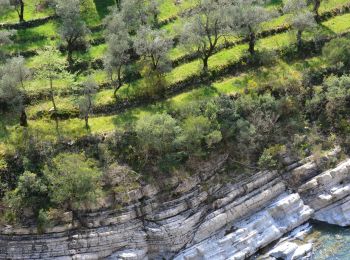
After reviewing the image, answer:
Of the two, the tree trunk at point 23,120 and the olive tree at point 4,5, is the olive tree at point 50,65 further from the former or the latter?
the olive tree at point 4,5

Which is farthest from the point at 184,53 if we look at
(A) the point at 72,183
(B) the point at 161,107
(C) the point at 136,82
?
(A) the point at 72,183

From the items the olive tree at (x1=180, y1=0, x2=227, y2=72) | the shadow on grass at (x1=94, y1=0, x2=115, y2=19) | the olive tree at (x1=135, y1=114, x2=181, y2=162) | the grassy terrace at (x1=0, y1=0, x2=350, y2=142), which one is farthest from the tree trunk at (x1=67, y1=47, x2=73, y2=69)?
the olive tree at (x1=135, y1=114, x2=181, y2=162)

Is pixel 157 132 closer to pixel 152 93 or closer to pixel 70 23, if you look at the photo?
pixel 152 93

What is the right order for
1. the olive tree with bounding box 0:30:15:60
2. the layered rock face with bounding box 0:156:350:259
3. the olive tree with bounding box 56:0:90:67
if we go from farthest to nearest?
the olive tree with bounding box 56:0:90:67 < the olive tree with bounding box 0:30:15:60 < the layered rock face with bounding box 0:156:350:259

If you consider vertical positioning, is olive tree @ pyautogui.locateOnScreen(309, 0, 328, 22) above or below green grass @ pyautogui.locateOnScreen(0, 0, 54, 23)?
below

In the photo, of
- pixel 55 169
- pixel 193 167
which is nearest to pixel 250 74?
pixel 193 167

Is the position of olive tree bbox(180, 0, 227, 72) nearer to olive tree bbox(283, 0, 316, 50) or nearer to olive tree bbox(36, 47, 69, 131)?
olive tree bbox(283, 0, 316, 50)
